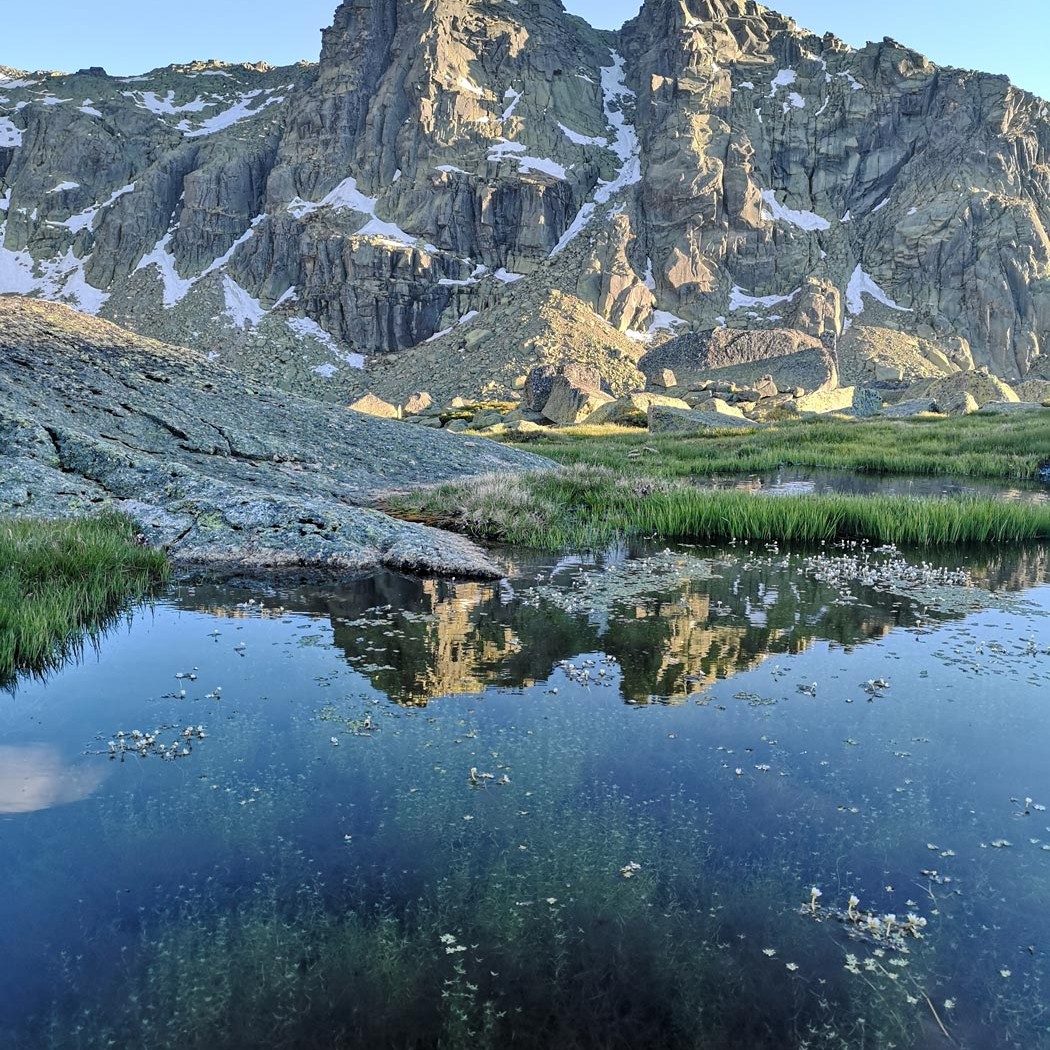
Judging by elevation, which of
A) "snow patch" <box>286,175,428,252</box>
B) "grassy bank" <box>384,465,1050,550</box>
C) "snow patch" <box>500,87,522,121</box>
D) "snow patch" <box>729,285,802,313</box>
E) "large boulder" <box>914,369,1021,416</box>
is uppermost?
"snow patch" <box>500,87,522,121</box>

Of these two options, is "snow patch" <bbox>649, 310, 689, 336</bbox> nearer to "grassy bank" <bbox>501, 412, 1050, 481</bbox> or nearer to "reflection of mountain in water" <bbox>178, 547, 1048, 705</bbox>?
"grassy bank" <bbox>501, 412, 1050, 481</bbox>

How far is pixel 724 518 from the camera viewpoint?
474 inches

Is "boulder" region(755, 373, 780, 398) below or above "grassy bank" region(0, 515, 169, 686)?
above

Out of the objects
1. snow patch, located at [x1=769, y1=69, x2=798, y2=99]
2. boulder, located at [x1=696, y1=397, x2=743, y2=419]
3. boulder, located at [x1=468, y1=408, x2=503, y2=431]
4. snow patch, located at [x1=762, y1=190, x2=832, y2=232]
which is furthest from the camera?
snow patch, located at [x1=769, y1=69, x2=798, y2=99]

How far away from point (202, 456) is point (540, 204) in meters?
126

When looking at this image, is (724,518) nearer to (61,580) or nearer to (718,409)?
(61,580)

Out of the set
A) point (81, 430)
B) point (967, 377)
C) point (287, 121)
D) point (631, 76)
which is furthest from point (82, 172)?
point (81, 430)

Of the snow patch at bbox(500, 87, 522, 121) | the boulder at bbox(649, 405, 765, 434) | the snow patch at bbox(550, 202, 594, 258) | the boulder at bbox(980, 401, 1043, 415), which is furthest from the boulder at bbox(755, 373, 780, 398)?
the snow patch at bbox(500, 87, 522, 121)

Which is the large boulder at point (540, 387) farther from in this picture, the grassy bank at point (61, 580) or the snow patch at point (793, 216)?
the snow patch at point (793, 216)

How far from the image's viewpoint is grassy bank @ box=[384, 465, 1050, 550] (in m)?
11.5

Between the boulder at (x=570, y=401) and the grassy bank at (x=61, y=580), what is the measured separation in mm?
44773

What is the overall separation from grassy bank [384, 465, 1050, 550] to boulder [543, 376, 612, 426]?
130ft

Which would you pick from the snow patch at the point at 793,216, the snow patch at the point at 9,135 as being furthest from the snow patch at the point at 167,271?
the snow patch at the point at 793,216

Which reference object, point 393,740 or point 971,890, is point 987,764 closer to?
point 971,890
